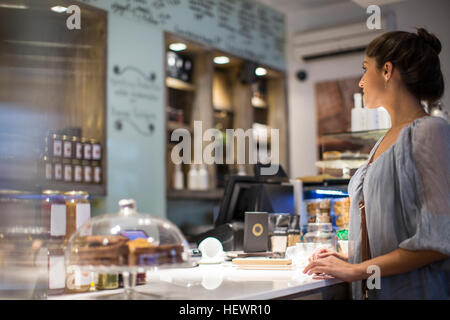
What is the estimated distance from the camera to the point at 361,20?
17.5 feet

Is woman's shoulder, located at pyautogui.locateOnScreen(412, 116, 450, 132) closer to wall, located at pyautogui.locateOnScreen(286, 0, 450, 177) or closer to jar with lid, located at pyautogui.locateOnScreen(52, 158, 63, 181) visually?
jar with lid, located at pyautogui.locateOnScreen(52, 158, 63, 181)

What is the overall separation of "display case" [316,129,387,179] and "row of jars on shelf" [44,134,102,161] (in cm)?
167

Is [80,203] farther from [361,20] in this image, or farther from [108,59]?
[361,20]

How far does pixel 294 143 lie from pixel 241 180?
3273 millimetres

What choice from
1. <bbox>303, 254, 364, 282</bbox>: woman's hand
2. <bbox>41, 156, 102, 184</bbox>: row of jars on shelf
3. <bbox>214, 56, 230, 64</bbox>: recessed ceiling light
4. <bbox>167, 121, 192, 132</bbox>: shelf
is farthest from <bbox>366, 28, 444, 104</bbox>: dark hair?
<bbox>214, 56, 230, 64</bbox>: recessed ceiling light

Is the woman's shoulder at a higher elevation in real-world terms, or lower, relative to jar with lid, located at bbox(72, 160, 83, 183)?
higher

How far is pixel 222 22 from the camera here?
5062 mm

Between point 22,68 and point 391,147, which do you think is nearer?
point 391,147

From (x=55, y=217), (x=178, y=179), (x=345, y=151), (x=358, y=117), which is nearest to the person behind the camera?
(x=55, y=217)

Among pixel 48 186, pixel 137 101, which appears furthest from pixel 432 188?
pixel 137 101

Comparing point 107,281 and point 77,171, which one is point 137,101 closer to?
point 77,171

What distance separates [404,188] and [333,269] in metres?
0.32

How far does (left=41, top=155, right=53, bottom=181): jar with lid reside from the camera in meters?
3.36

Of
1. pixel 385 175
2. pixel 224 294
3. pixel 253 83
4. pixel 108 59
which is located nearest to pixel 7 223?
pixel 108 59
